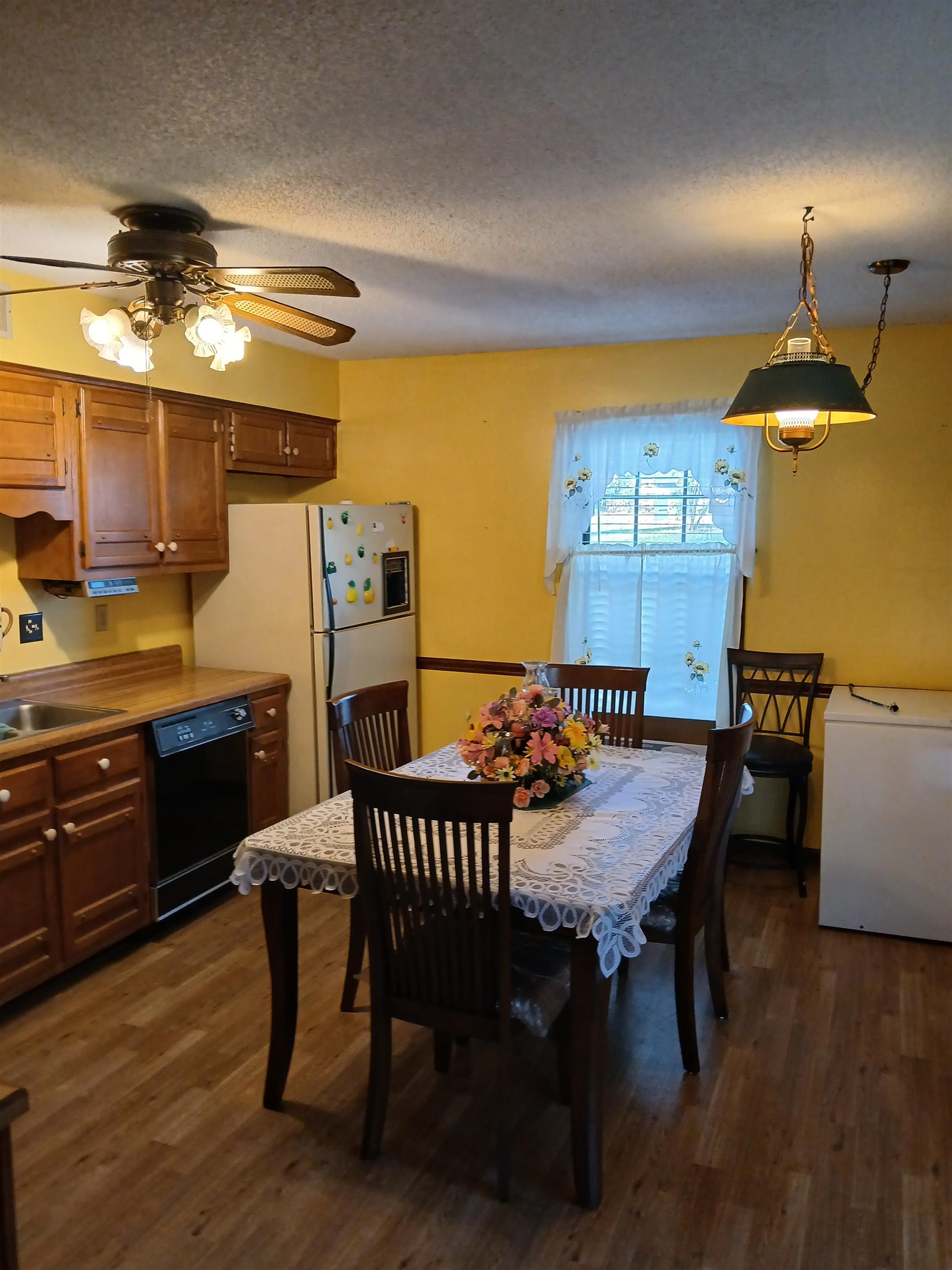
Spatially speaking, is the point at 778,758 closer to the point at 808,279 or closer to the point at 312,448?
the point at 808,279

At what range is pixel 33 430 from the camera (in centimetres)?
317

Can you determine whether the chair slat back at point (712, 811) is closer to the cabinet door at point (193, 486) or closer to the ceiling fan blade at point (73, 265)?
the ceiling fan blade at point (73, 265)

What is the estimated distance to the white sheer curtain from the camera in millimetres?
4152

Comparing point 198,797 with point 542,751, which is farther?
point 198,797

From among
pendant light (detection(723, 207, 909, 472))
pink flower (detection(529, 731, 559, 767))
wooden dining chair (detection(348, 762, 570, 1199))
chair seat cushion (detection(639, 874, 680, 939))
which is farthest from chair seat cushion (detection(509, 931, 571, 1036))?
pendant light (detection(723, 207, 909, 472))

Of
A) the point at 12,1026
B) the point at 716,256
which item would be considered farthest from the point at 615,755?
the point at 12,1026

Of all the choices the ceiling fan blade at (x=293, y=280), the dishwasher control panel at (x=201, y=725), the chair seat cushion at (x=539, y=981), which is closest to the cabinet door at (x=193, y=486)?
the dishwasher control panel at (x=201, y=725)

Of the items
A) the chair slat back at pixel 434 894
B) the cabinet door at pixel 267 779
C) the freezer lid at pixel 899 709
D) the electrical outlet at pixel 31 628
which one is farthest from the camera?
the cabinet door at pixel 267 779

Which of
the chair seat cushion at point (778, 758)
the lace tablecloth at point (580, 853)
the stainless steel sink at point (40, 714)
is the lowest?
the chair seat cushion at point (778, 758)

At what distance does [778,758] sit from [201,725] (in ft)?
7.69

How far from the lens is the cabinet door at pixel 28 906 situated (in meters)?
2.83

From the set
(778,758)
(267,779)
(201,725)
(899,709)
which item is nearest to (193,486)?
(201,725)

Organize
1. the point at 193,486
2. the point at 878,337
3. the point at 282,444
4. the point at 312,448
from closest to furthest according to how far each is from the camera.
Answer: the point at 878,337, the point at 193,486, the point at 282,444, the point at 312,448

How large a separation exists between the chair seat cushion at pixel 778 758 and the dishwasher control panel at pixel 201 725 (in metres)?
2.06
